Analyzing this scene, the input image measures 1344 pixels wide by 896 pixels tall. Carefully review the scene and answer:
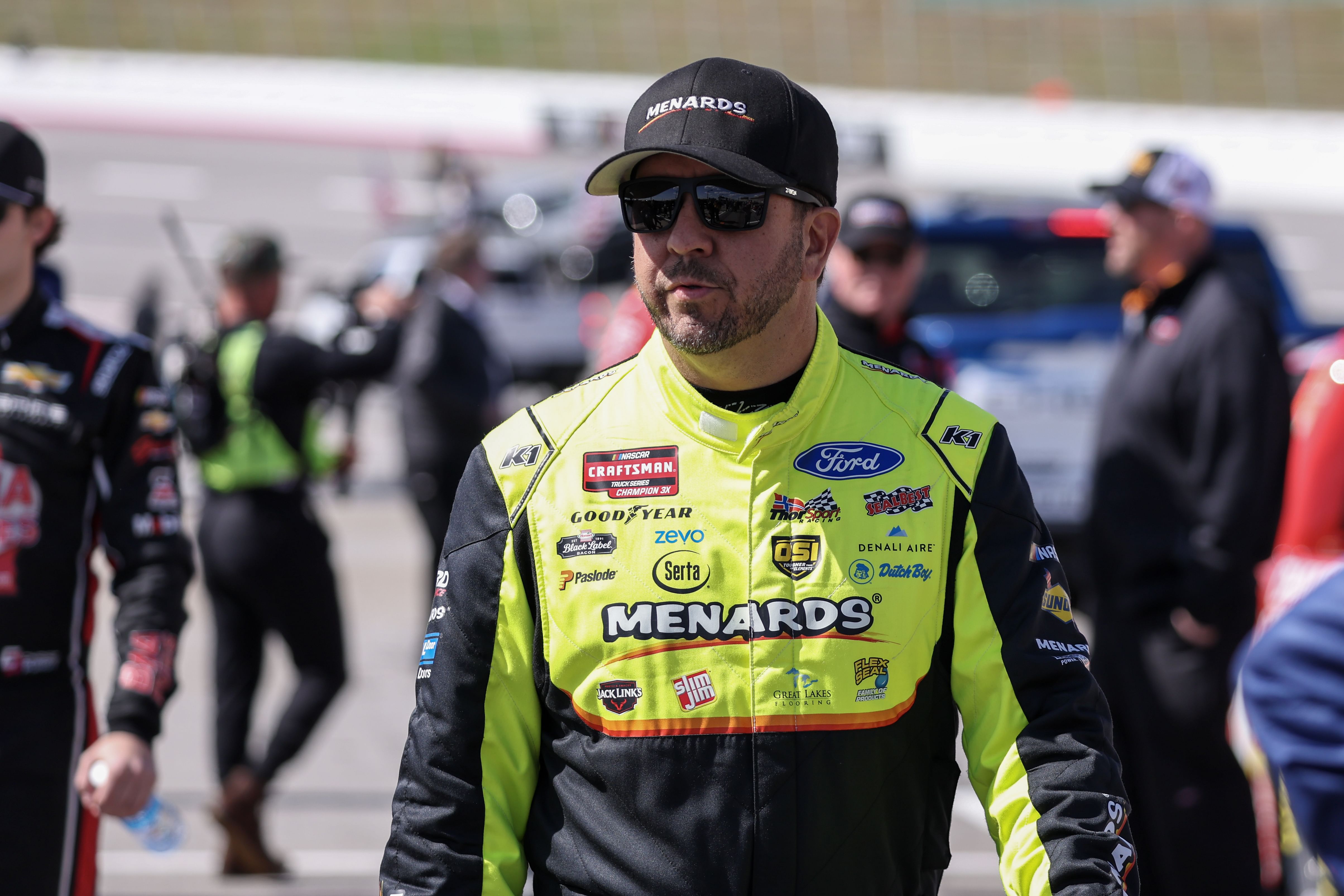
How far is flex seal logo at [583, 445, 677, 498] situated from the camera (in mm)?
2430

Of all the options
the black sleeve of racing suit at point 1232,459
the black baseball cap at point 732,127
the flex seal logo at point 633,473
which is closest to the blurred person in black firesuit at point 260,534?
the black sleeve of racing suit at point 1232,459

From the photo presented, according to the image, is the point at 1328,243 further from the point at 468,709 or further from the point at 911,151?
the point at 468,709

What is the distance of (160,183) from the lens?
27625mm

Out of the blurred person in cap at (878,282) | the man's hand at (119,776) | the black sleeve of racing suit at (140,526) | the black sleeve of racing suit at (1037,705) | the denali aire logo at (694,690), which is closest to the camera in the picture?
the black sleeve of racing suit at (1037,705)

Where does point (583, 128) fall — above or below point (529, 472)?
above

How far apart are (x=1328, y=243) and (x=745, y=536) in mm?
25947

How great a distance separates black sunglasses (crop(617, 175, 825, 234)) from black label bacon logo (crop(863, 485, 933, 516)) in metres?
0.45

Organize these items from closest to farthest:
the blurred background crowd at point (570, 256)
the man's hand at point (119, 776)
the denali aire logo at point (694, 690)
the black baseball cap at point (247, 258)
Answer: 1. the denali aire logo at point (694, 690)
2. the man's hand at point (119, 776)
3. the blurred background crowd at point (570, 256)
4. the black baseball cap at point (247, 258)

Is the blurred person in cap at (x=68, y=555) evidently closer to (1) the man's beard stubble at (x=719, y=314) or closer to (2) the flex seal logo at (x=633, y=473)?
(2) the flex seal logo at (x=633, y=473)

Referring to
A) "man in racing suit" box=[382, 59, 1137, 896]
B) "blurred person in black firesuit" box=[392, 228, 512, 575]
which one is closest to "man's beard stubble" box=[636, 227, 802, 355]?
"man in racing suit" box=[382, 59, 1137, 896]

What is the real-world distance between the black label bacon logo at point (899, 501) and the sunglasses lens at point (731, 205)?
45 centimetres

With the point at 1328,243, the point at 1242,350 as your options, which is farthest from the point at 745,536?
the point at 1328,243

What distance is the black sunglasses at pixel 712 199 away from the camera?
239 cm

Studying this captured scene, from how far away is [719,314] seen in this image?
95.3 inches
